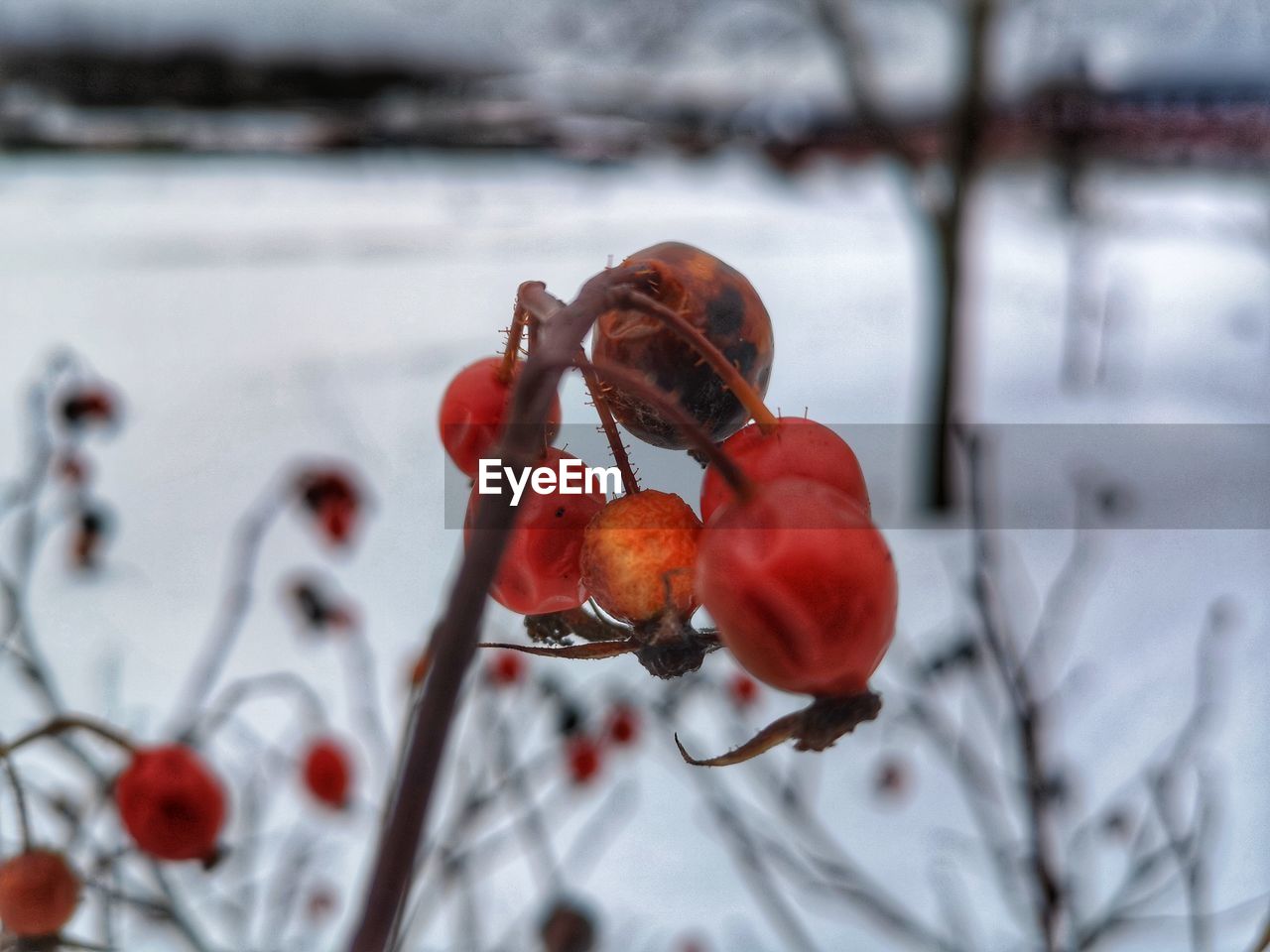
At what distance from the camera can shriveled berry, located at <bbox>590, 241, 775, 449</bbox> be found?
164 millimetres

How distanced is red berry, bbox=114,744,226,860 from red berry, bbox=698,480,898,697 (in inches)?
9.4

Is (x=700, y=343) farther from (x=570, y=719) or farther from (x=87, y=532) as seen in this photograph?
(x=87, y=532)

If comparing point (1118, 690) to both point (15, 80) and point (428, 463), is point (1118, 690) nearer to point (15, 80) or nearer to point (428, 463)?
point (428, 463)

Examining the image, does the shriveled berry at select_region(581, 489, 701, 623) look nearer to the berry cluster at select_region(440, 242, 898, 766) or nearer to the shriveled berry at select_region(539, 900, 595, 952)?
the berry cluster at select_region(440, 242, 898, 766)

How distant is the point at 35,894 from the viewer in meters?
0.26

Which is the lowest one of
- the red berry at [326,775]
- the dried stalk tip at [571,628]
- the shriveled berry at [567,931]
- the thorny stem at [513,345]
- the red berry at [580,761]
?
the shriveled berry at [567,931]

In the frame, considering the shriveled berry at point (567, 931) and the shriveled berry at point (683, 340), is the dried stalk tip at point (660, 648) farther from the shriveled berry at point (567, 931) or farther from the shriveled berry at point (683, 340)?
the shriveled berry at point (567, 931)

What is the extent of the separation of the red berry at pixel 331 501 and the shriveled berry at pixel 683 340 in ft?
1.45

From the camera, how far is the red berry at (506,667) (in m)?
0.57

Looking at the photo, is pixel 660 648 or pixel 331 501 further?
pixel 331 501

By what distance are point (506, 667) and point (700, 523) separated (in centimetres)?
43

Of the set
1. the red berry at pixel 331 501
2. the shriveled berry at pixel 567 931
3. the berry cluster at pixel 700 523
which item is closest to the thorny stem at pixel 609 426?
the berry cluster at pixel 700 523

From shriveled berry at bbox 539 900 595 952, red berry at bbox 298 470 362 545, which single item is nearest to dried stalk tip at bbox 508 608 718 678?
shriveled berry at bbox 539 900 595 952

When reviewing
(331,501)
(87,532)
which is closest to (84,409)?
(87,532)
